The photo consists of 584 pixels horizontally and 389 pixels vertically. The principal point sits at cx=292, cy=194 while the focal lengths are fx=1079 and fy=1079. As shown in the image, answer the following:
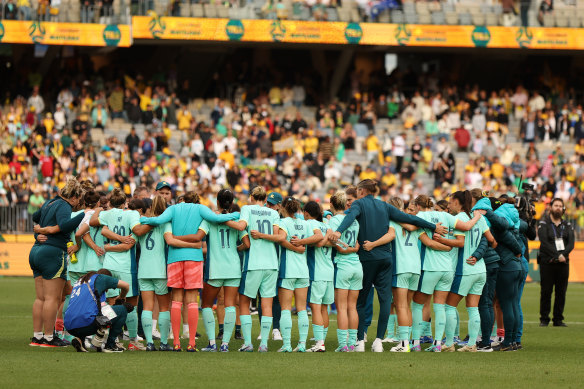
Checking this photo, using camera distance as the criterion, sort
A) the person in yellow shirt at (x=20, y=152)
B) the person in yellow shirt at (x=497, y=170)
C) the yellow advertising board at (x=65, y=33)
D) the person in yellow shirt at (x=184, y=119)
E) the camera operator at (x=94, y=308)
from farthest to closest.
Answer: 1. the person in yellow shirt at (x=184, y=119)
2. the person in yellow shirt at (x=497, y=170)
3. the yellow advertising board at (x=65, y=33)
4. the person in yellow shirt at (x=20, y=152)
5. the camera operator at (x=94, y=308)

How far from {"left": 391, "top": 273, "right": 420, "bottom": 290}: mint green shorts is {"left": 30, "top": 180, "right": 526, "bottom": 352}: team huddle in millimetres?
13

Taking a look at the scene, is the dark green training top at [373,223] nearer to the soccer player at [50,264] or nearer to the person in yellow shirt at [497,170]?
the soccer player at [50,264]

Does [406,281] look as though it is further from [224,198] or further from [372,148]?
[372,148]

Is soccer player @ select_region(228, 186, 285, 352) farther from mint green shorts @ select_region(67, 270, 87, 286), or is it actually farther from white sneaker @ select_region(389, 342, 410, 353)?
mint green shorts @ select_region(67, 270, 87, 286)

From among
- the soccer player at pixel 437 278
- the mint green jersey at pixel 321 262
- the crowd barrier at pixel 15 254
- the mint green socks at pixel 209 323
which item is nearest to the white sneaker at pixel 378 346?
the soccer player at pixel 437 278

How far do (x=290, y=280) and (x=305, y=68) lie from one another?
26.6m

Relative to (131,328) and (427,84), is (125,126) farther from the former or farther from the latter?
(131,328)

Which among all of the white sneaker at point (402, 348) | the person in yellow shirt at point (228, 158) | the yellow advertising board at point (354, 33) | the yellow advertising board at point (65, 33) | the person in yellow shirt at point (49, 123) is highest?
the yellow advertising board at point (354, 33)

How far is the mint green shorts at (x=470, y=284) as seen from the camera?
1384cm

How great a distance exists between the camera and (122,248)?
44.6ft

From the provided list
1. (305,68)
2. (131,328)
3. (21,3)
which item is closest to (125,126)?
(21,3)

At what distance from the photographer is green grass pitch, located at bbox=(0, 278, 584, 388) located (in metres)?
10.7

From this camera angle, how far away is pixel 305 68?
3966 cm

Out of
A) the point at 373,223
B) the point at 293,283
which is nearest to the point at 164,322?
the point at 293,283
